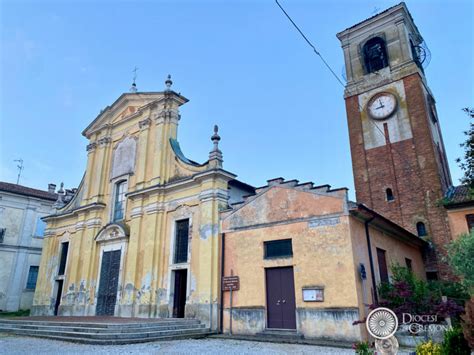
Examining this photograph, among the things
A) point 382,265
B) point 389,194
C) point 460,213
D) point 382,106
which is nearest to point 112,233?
point 382,265

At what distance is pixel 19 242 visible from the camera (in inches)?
1051

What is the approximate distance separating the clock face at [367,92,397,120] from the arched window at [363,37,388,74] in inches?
94.8

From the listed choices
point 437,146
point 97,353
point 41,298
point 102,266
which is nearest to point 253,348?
point 97,353

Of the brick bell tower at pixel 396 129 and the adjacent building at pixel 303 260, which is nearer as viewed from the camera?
the adjacent building at pixel 303 260

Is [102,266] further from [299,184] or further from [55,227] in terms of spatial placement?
[299,184]

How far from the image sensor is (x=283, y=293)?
1183 cm

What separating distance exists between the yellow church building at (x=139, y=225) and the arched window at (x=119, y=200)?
6cm

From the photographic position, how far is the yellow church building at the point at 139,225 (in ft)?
47.9

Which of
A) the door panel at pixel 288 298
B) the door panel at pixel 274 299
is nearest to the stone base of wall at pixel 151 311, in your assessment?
the door panel at pixel 274 299

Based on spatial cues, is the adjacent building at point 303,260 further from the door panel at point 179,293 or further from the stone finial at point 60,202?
the stone finial at point 60,202

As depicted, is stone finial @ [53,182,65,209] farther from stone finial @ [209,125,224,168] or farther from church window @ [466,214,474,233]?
church window @ [466,214,474,233]

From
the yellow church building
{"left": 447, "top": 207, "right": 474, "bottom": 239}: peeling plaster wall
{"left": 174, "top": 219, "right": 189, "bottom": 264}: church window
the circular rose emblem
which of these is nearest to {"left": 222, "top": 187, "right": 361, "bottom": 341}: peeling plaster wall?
the yellow church building

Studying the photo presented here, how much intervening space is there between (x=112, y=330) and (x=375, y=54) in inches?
933

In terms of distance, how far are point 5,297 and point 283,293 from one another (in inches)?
900
